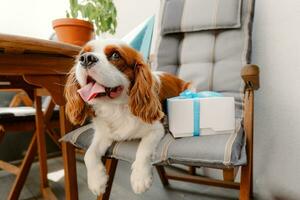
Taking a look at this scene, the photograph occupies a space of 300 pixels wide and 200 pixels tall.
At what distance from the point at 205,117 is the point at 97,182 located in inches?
14.9

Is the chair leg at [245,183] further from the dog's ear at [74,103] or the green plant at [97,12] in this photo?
the green plant at [97,12]

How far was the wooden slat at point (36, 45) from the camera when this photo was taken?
2.37ft

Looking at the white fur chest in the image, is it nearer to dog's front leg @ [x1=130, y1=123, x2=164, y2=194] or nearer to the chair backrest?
dog's front leg @ [x1=130, y1=123, x2=164, y2=194]

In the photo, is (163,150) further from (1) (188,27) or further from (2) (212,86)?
(1) (188,27)

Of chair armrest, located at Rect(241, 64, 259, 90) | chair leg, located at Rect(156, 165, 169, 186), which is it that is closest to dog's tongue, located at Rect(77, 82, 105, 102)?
chair armrest, located at Rect(241, 64, 259, 90)

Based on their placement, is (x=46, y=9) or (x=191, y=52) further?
(x=46, y=9)

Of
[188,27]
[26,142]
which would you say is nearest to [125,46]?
[188,27]

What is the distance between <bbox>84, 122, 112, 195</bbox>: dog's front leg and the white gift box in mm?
230

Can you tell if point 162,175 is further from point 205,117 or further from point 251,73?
point 251,73

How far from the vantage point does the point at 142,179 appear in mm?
681

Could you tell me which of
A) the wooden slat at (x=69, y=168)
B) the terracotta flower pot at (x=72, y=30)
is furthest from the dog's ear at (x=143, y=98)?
the terracotta flower pot at (x=72, y=30)

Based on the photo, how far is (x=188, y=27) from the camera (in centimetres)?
122

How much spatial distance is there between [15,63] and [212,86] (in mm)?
818

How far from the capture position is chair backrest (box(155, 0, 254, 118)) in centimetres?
112
